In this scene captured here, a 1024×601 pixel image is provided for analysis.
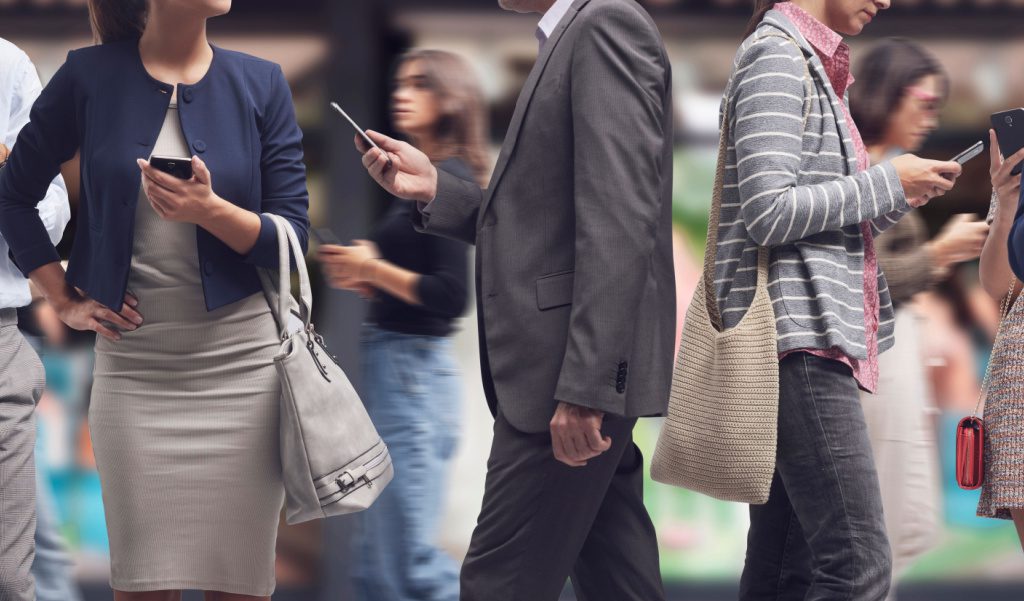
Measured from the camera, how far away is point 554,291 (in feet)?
8.31

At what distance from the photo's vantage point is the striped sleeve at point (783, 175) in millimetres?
2676

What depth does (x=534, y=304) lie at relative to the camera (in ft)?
8.32

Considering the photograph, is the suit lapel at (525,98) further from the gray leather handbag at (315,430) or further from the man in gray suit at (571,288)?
the gray leather handbag at (315,430)

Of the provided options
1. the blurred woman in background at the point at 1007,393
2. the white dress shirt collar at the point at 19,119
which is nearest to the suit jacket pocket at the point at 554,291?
the blurred woman in background at the point at 1007,393

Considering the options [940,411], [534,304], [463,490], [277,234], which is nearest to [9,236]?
[277,234]

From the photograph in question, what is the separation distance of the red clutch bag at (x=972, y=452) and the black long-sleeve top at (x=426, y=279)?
177 cm

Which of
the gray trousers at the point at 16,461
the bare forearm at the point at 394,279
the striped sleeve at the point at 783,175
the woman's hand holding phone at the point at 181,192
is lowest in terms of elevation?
the gray trousers at the point at 16,461

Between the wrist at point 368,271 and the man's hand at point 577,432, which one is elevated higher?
the man's hand at point 577,432

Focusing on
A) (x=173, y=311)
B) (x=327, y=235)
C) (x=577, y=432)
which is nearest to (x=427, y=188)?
(x=173, y=311)

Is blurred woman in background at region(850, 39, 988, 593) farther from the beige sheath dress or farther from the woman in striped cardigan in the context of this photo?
the beige sheath dress

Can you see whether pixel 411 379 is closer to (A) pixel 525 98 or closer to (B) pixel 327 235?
(B) pixel 327 235

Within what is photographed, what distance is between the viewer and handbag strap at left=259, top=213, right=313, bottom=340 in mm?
2863

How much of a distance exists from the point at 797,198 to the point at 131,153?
144 centimetres

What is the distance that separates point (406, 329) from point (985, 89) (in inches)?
137
